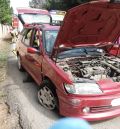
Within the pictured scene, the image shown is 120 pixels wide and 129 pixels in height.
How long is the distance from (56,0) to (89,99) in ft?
185

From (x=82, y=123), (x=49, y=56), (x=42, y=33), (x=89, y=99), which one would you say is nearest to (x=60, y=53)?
(x=49, y=56)

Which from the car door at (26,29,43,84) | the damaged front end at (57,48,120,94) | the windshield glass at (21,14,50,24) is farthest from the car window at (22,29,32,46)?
the windshield glass at (21,14,50,24)

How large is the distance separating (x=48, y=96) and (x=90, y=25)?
5.14ft

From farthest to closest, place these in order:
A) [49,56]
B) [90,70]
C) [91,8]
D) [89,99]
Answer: [49,56], [90,70], [91,8], [89,99]

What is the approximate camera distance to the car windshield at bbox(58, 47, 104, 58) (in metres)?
6.33

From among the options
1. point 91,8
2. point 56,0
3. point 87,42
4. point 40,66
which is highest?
point 91,8

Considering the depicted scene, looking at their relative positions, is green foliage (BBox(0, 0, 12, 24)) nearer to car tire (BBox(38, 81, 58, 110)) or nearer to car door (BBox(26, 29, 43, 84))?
car door (BBox(26, 29, 43, 84))

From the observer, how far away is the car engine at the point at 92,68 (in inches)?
213

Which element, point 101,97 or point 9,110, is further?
point 9,110

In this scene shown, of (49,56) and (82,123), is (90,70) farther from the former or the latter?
(82,123)

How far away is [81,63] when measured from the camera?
602 cm

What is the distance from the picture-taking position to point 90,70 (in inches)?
221

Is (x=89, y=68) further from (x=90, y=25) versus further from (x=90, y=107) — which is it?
(x=90, y=107)

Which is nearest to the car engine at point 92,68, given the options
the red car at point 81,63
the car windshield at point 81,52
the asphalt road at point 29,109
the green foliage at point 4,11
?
the red car at point 81,63
